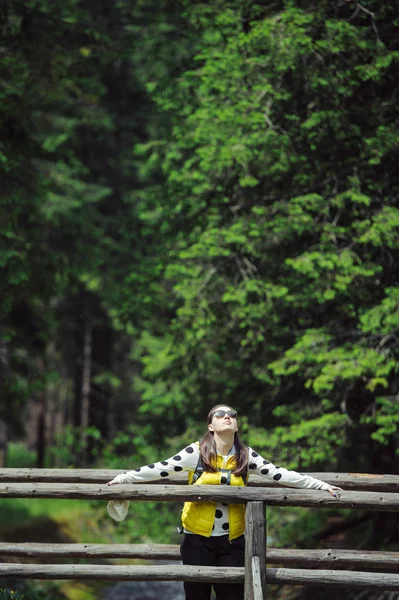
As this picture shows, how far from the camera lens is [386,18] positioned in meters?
14.2

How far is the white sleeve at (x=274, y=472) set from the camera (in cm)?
705

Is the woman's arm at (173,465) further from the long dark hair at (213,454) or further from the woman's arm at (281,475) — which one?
the woman's arm at (281,475)

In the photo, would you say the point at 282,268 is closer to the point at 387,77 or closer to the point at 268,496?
the point at 387,77

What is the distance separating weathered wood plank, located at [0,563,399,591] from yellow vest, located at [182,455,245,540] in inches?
12.5

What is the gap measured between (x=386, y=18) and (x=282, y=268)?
4276mm

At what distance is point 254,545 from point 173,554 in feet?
5.15

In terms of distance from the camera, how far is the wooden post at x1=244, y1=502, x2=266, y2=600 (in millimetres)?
6988

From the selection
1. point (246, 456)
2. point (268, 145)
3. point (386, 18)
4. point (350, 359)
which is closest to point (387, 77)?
point (386, 18)

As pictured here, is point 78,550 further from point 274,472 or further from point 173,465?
point 274,472

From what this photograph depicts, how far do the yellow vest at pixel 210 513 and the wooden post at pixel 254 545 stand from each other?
0.45ft

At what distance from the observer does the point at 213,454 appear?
6973 millimetres

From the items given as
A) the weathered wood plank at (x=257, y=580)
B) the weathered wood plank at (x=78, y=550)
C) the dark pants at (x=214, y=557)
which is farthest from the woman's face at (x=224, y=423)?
the weathered wood plank at (x=78, y=550)

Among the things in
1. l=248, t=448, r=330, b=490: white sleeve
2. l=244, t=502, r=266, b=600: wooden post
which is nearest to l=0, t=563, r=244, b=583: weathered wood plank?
l=244, t=502, r=266, b=600: wooden post

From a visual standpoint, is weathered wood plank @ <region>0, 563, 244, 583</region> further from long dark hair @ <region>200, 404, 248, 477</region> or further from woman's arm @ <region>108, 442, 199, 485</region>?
long dark hair @ <region>200, 404, 248, 477</region>
